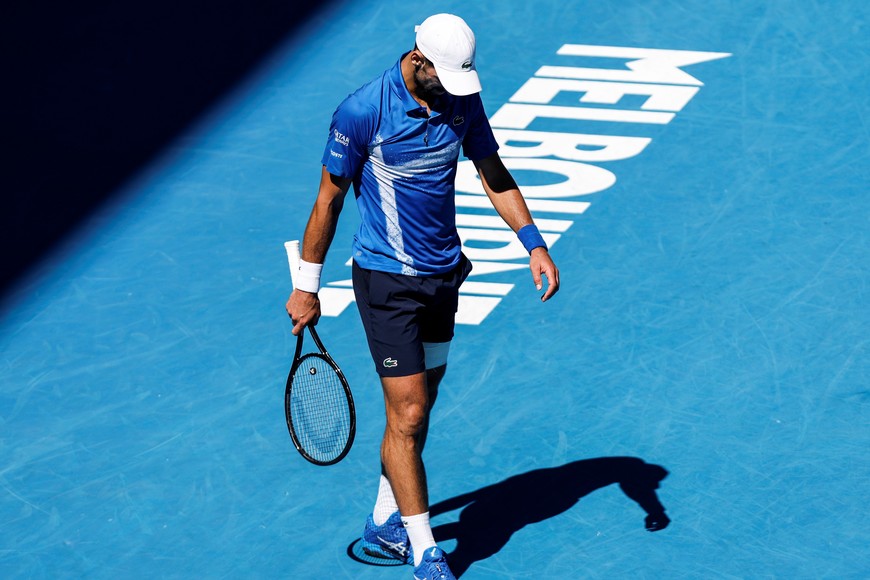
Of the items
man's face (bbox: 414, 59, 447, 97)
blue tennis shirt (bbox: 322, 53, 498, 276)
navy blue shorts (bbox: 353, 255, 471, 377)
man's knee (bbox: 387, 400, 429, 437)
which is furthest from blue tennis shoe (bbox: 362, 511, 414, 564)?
man's face (bbox: 414, 59, 447, 97)

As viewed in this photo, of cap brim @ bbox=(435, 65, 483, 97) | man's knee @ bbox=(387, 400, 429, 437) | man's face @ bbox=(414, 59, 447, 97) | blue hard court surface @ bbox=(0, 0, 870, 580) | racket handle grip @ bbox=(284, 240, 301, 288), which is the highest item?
cap brim @ bbox=(435, 65, 483, 97)

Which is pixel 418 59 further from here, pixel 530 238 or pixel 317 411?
pixel 317 411

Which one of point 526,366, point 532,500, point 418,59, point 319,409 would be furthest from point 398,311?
point 526,366

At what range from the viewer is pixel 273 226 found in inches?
385

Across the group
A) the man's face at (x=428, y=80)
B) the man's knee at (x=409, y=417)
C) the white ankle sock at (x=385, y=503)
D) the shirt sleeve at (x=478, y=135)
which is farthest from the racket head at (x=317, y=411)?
the man's face at (x=428, y=80)

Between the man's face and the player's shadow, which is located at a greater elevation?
the man's face

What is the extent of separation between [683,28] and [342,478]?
5.80 m

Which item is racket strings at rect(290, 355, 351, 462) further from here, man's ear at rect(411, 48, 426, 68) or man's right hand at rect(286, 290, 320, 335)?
man's ear at rect(411, 48, 426, 68)

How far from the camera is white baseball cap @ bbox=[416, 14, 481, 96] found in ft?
20.1

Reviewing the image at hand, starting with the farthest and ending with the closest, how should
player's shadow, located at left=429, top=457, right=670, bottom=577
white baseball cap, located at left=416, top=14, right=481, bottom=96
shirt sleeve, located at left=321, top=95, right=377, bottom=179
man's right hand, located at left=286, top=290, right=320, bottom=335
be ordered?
1. player's shadow, located at left=429, top=457, right=670, bottom=577
2. man's right hand, located at left=286, top=290, right=320, bottom=335
3. shirt sleeve, located at left=321, top=95, right=377, bottom=179
4. white baseball cap, located at left=416, top=14, right=481, bottom=96

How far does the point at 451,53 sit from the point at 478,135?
59cm

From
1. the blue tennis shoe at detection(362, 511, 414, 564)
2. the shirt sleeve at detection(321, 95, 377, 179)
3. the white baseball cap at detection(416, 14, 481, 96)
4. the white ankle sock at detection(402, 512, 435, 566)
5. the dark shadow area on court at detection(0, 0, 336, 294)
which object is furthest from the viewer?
the dark shadow area on court at detection(0, 0, 336, 294)

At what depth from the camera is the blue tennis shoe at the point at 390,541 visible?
6.84 meters

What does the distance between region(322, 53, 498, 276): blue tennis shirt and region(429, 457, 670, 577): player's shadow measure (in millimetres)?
1273
